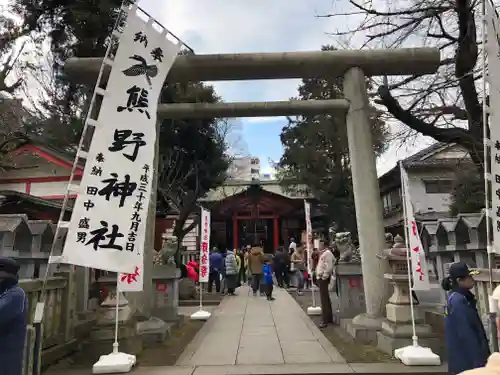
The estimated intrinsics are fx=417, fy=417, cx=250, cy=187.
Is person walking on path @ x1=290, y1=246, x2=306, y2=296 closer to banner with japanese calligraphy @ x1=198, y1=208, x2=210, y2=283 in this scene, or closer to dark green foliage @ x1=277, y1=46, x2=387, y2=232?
banner with japanese calligraphy @ x1=198, y1=208, x2=210, y2=283

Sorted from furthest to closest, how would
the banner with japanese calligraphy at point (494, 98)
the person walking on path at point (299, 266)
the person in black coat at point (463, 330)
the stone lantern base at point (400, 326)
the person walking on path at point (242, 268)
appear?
1. the person walking on path at point (242, 268)
2. the person walking on path at point (299, 266)
3. the stone lantern base at point (400, 326)
4. the banner with japanese calligraphy at point (494, 98)
5. the person in black coat at point (463, 330)

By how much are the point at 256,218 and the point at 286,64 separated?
23306mm

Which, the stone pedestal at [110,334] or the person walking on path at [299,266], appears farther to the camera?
the person walking on path at [299,266]

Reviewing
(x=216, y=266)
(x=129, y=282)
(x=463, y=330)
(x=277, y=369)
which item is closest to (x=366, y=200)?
(x=277, y=369)

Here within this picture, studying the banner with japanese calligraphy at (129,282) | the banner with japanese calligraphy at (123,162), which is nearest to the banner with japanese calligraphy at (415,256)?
the banner with japanese calligraphy at (123,162)

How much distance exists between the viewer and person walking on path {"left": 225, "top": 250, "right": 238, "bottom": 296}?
49.8ft

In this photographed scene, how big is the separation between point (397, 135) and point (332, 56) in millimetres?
3362

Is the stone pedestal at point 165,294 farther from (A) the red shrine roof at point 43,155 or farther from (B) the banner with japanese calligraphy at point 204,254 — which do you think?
(A) the red shrine roof at point 43,155

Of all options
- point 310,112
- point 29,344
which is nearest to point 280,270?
point 310,112

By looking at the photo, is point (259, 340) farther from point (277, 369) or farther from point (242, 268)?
point (242, 268)

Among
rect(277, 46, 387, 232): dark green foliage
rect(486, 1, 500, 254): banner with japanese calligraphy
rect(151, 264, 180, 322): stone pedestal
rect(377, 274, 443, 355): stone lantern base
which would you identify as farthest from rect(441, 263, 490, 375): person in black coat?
rect(277, 46, 387, 232): dark green foliage

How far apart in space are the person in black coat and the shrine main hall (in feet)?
82.7

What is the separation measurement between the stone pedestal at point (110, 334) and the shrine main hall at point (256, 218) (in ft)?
73.2

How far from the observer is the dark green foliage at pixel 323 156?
22656 millimetres
